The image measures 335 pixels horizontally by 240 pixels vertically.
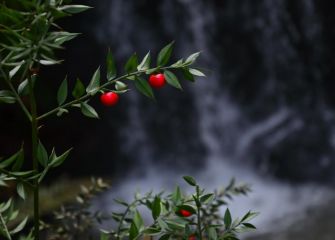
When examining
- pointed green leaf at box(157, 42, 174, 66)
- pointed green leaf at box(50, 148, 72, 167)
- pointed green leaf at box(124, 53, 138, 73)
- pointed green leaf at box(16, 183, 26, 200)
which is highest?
pointed green leaf at box(157, 42, 174, 66)

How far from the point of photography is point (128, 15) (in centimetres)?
654

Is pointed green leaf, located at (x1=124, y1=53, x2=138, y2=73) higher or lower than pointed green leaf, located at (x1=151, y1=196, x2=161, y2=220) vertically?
higher

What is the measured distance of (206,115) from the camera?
22.4 feet

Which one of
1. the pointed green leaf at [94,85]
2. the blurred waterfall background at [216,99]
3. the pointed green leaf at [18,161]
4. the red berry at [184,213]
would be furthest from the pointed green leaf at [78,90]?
the blurred waterfall background at [216,99]

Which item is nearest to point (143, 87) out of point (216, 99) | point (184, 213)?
point (184, 213)

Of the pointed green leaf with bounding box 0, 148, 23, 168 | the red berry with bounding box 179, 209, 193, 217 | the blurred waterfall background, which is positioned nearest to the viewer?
the pointed green leaf with bounding box 0, 148, 23, 168

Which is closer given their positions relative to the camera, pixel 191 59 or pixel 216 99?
pixel 191 59

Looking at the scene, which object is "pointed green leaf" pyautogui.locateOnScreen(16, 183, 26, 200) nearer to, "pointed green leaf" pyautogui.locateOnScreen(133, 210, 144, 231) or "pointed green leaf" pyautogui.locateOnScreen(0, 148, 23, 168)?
"pointed green leaf" pyautogui.locateOnScreen(0, 148, 23, 168)

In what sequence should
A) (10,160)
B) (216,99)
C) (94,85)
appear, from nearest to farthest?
(10,160) < (94,85) < (216,99)

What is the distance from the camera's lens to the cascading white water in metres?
6.45

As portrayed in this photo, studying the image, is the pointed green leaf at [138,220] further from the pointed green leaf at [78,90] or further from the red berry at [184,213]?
the pointed green leaf at [78,90]

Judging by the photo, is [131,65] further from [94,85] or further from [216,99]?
[216,99]

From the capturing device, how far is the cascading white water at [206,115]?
21.2ft

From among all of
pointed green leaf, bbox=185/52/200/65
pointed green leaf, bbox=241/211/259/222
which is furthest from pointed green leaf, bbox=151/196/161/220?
pointed green leaf, bbox=185/52/200/65
